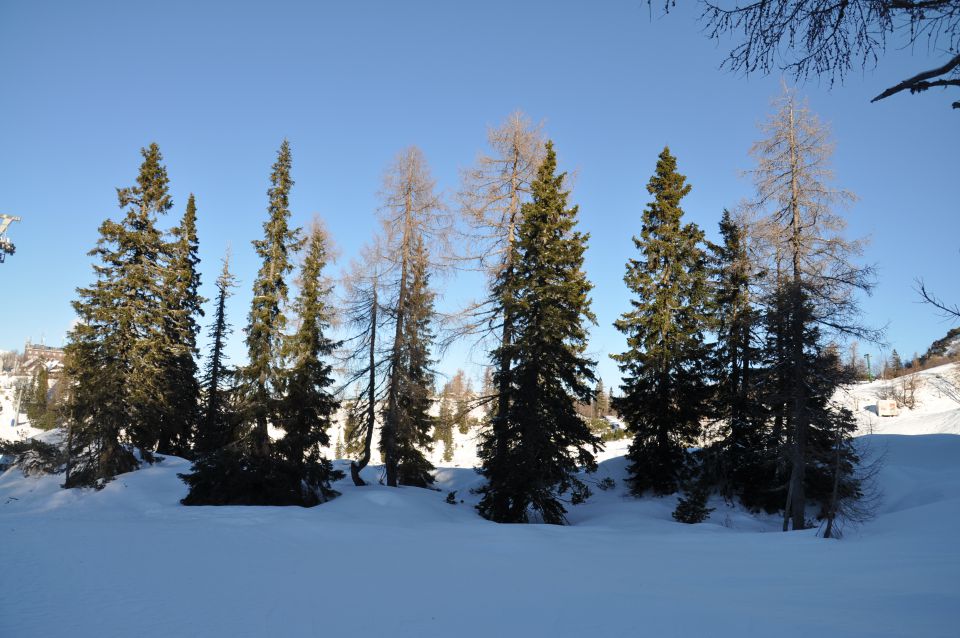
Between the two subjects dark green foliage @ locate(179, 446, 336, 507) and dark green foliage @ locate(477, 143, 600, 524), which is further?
dark green foliage @ locate(179, 446, 336, 507)

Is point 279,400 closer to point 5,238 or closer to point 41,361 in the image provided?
point 5,238

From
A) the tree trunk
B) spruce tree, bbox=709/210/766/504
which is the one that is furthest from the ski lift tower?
spruce tree, bbox=709/210/766/504

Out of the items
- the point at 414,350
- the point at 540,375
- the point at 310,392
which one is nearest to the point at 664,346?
the point at 540,375

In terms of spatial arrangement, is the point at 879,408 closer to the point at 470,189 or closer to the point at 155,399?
the point at 470,189

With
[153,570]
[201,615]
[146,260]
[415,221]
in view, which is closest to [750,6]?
[201,615]

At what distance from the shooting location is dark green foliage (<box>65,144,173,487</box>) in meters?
18.5

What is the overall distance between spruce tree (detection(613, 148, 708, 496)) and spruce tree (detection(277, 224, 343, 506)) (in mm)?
12334

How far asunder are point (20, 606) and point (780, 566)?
31.2 feet

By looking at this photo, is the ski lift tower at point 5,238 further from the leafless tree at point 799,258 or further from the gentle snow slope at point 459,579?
the leafless tree at point 799,258

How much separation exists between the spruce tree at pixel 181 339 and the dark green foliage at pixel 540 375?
51.7 feet

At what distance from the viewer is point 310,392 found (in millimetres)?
19531

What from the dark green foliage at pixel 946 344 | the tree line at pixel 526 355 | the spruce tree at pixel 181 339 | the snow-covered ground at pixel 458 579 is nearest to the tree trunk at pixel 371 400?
the tree line at pixel 526 355

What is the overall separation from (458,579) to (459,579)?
0.01 m

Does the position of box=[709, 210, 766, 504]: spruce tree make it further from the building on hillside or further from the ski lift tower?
the building on hillside
